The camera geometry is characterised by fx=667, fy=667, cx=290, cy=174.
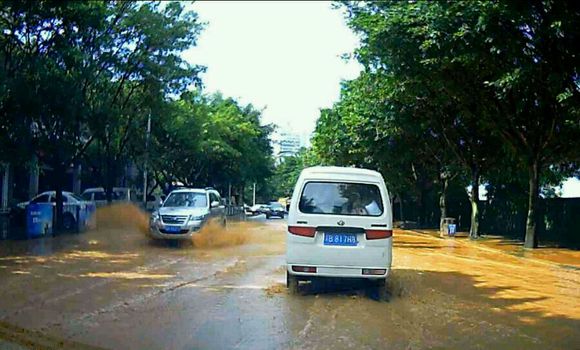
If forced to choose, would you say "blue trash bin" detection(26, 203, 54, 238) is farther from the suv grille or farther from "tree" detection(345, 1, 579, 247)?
"tree" detection(345, 1, 579, 247)

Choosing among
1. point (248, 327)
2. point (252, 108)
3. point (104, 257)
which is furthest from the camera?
point (252, 108)

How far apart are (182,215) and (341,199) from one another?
9.37 meters

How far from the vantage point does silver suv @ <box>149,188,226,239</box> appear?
745 inches

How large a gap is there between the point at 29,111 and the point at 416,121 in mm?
15575

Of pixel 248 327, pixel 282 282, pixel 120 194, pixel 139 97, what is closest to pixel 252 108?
→ pixel 120 194

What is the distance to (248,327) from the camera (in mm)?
8211

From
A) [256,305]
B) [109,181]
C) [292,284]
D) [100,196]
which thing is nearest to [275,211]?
[100,196]

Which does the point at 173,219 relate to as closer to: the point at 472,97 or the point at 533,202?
the point at 472,97

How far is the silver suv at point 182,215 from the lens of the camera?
18.9m

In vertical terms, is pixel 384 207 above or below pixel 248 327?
above

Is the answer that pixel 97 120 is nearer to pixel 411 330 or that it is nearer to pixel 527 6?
pixel 527 6

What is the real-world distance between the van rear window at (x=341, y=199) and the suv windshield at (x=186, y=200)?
10308 millimetres

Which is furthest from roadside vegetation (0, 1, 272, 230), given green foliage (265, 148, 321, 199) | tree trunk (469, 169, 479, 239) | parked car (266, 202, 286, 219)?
green foliage (265, 148, 321, 199)

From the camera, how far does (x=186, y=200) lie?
67.4 ft
